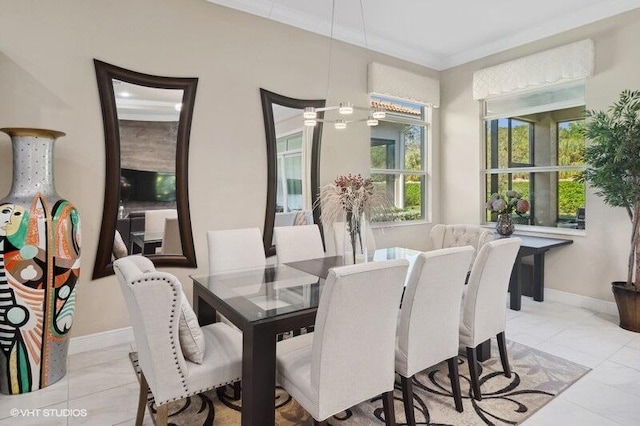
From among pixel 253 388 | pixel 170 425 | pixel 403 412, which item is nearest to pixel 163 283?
pixel 253 388

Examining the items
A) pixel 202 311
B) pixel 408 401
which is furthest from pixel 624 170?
pixel 202 311

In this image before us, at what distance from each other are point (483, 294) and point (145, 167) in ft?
9.42

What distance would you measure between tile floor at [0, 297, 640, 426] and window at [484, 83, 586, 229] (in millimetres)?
1509

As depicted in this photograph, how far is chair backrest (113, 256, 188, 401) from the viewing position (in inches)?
62.4

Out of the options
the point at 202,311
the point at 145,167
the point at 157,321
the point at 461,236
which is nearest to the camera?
the point at 157,321

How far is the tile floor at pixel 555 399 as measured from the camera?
221cm

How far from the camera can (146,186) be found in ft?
11.0

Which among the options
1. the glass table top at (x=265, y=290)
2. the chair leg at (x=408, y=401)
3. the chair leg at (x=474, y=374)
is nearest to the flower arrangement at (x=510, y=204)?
the chair leg at (x=474, y=374)

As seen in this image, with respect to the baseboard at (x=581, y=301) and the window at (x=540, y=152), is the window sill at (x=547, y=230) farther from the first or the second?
the baseboard at (x=581, y=301)

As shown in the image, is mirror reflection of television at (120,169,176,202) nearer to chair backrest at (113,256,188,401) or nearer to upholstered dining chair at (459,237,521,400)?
chair backrest at (113,256,188,401)

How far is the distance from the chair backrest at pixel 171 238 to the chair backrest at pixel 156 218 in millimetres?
36

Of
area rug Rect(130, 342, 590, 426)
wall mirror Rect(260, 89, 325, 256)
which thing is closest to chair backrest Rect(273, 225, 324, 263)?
wall mirror Rect(260, 89, 325, 256)

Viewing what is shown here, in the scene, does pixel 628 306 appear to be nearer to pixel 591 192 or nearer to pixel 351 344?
pixel 591 192

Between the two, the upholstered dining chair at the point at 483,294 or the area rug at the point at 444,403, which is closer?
the area rug at the point at 444,403
